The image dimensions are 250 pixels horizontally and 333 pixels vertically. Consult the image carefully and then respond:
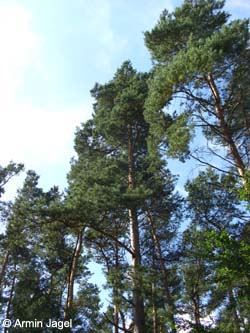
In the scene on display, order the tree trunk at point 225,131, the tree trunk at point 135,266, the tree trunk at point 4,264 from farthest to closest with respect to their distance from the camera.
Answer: the tree trunk at point 4,264 → the tree trunk at point 135,266 → the tree trunk at point 225,131

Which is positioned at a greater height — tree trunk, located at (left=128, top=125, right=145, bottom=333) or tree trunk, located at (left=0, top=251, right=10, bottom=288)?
tree trunk, located at (left=0, top=251, right=10, bottom=288)

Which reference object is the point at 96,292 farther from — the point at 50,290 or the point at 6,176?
the point at 6,176

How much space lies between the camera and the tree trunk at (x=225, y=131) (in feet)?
33.9

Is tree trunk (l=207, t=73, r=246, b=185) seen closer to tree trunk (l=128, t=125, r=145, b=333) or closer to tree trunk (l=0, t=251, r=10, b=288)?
tree trunk (l=128, t=125, r=145, b=333)

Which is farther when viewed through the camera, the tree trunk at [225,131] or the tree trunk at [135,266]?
the tree trunk at [135,266]

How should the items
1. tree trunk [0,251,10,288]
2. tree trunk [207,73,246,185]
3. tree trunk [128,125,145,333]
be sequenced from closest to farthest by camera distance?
tree trunk [207,73,246,185] → tree trunk [128,125,145,333] → tree trunk [0,251,10,288]

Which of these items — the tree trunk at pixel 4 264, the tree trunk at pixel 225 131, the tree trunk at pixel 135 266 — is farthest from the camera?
the tree trunk at pixel 4 264

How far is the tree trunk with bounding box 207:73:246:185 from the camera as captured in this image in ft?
33.9

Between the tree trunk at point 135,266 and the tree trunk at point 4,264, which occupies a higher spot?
the tree trunk at point 4,264

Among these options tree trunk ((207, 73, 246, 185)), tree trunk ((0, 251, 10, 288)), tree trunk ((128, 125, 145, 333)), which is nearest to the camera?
tree trunk ((207, 73, 246, 185))

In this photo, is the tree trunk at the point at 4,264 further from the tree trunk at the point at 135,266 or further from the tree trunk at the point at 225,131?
the tree trunk at the point at 225,131

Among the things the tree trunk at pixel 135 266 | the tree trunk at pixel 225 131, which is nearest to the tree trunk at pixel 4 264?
the tree trunk at pixel 135 266

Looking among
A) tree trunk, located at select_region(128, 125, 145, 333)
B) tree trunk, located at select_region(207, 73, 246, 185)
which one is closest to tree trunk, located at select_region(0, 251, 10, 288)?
tree trunk, located at select_region(128, 125, 145, 333)

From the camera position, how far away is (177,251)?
14.8 meters
